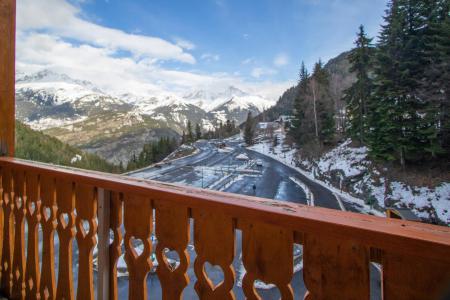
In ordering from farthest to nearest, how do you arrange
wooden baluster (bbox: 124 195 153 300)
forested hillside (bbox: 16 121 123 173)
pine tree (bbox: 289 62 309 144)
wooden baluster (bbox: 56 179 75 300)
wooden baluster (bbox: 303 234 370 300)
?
1. pine tree (bbox: 289 62 309 144)
2. forested hillside (bbox: 16 121 123 173)
3. wooden baluster (bbox: 56 179 75 300)
4. wooden baluster (bbox: 124 195 153 300)
5. wooden baluster (bbox: 303 234 370 300)

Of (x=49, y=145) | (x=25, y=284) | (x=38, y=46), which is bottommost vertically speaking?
(x=25, y=284)

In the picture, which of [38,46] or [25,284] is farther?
[38,46]

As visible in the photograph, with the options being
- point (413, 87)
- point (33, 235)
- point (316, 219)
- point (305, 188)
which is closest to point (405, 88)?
point (413, 87)

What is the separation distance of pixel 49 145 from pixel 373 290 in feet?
10.2

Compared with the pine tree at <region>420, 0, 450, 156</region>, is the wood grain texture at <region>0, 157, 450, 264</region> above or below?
below

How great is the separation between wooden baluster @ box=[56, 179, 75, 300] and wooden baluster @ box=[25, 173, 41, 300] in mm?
208

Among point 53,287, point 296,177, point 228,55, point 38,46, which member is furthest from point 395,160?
point 38,46

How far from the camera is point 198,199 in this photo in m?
0.82

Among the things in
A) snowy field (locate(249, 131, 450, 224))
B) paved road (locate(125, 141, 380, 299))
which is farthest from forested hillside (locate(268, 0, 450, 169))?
paved road (locate(125, 141, 380, 299))

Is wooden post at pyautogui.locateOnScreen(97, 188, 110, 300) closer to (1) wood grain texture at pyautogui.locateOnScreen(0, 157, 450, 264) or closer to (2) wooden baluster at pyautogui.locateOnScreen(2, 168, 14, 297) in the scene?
(1) wood grain texture at pyautogui.locateOnScreen(0, 157, 450, 264)

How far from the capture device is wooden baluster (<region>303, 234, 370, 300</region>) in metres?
0.58

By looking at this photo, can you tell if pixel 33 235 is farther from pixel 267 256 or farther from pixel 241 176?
pixel 241 176

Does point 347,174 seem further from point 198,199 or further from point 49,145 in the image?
A: point 49,145

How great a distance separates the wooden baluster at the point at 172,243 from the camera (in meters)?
0.88
